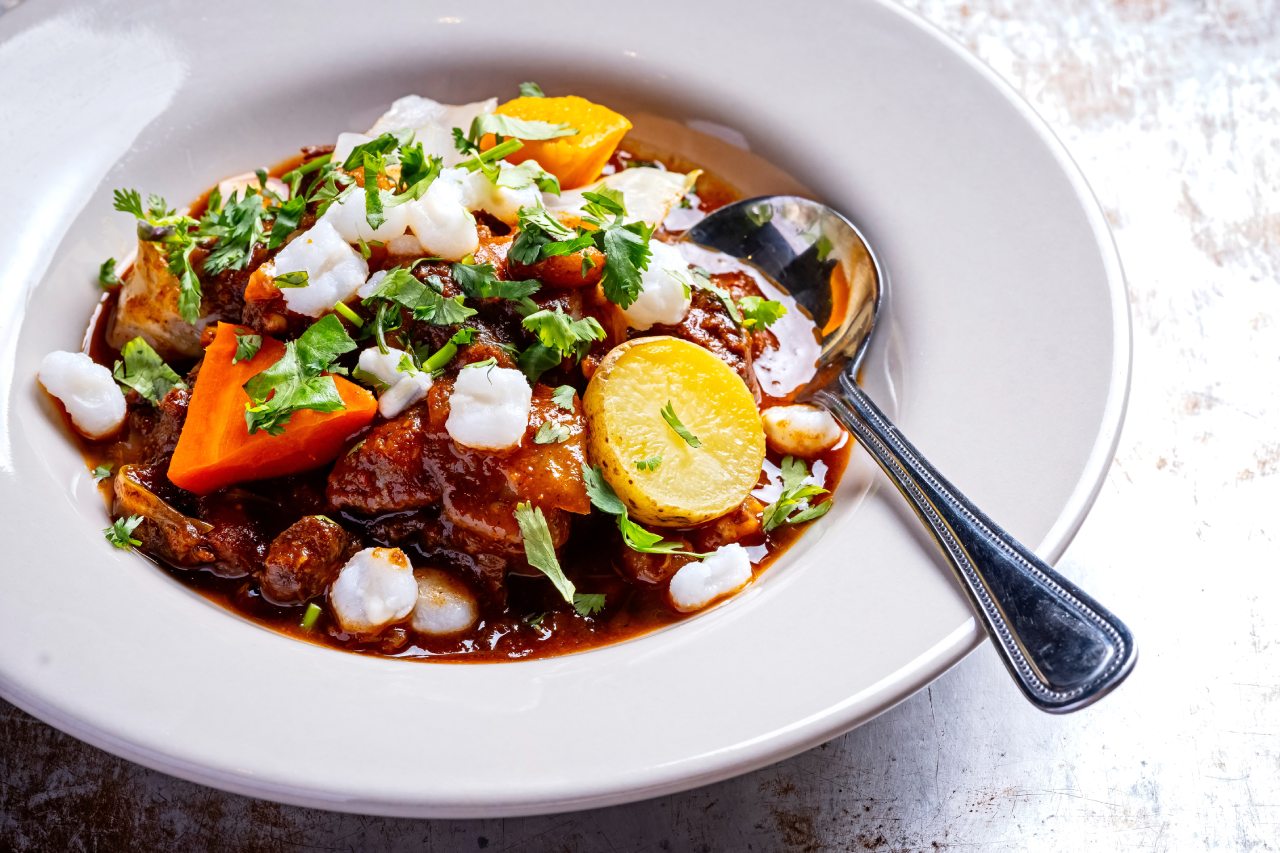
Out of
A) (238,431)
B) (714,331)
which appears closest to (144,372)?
(238,431)

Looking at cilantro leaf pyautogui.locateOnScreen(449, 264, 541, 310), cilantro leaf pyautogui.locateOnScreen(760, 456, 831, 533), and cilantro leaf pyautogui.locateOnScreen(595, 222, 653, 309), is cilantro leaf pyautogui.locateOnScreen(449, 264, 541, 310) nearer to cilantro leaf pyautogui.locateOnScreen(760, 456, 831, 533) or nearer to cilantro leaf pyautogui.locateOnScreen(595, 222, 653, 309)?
cilantro leaf pyautogui.locateOnScreen(595, 222, 653, 309)

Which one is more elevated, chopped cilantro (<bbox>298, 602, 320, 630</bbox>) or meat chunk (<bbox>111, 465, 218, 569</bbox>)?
meat chunk (<bbox>111, 465, 218, 569</bbox>)

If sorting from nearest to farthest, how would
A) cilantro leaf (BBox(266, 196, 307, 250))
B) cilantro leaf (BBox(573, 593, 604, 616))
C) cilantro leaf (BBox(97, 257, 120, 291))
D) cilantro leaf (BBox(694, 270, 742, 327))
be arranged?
cilantro leaf (BBox(573, 593, 604, 616)) < cilantro leaf (BBox(266, 196, 307, 250)) < cilantro leaf (BBox(694, 270, 742, 327)) < cilantro leaf (BBox(97, 257, 120, 291))

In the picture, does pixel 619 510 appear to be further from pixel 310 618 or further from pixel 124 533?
pixel 124 533

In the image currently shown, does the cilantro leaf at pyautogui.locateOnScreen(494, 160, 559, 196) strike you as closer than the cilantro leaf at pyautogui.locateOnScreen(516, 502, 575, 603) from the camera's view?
No

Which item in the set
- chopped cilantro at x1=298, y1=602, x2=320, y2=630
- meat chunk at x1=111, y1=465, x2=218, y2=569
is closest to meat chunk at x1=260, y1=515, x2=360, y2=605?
chopped cilantro at x1=298, y1=602, x2=320, y2=630

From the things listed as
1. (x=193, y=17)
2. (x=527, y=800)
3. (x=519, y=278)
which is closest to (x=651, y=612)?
(x=527, y=800)
